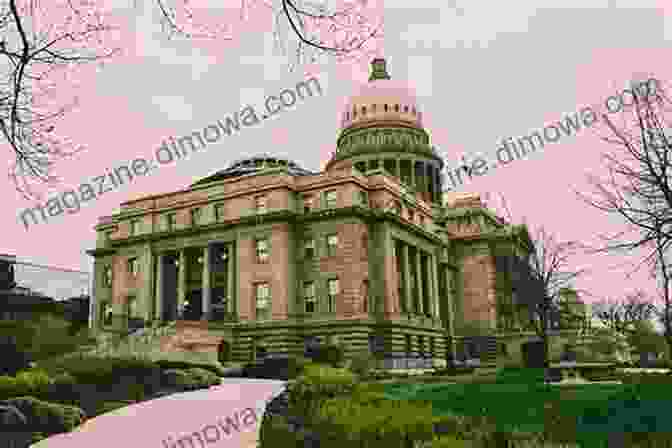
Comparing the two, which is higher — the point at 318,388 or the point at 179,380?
the point at 318,388

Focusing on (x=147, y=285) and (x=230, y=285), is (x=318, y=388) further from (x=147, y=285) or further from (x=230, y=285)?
(x=147, y=285)

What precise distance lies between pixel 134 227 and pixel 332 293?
2275 cm

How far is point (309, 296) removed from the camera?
151ft

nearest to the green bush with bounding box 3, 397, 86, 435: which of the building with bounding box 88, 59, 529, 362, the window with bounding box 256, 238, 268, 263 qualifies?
the building with bounding box 88, 59, 529, 362

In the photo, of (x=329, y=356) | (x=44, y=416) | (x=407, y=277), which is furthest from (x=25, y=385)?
(x=407, y=277)

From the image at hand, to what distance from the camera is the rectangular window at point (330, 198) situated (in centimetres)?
4694

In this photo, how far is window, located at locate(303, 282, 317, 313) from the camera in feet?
150

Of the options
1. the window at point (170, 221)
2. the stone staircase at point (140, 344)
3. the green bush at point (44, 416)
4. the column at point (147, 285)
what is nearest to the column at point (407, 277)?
the stone staircase at point (140, 344)

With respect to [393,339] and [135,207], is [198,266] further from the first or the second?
[393,339]

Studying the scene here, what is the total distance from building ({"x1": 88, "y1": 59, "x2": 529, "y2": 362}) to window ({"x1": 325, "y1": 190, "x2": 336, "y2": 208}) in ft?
0.32

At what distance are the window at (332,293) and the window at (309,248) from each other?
2.94 meters

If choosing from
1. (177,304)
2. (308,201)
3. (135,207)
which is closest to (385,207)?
(308,201)

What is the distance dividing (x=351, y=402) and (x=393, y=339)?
113 feet

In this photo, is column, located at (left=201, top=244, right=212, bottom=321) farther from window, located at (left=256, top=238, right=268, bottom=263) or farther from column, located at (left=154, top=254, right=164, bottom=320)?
column, located at (left=154, top=254, right=164, bottom=320)
